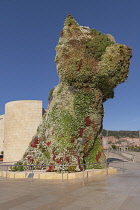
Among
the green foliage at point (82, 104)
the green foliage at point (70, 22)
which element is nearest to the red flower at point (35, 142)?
the green foliage at point (82, 104)

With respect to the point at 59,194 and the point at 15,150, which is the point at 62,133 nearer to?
the point at 59,194

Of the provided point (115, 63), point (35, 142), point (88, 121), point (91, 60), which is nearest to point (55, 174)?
point (35, 142)

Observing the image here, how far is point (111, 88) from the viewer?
1217cm

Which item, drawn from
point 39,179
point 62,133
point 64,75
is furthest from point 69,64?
point 39,179

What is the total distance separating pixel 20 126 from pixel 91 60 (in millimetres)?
19389

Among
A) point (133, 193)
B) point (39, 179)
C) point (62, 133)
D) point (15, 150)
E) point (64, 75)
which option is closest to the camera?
point (133, 193)

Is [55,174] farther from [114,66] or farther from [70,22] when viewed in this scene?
[70,22]

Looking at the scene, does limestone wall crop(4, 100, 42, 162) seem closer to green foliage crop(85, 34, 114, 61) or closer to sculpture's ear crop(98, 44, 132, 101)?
sculpture's ear crop(98, 44, 132, 101)

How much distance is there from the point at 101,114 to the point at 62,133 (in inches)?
115

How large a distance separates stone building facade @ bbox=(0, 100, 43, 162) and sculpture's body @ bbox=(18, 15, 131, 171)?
16138 mm

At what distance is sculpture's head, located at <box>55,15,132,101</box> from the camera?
11203 millimetres

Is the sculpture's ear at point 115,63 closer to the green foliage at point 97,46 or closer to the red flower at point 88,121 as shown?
the green foliage at point 97,46

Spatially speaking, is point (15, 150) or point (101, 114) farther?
point (15, 150)

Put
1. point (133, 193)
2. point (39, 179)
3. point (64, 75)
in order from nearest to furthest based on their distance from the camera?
point (133, 193) < point (39, 179) < point (64, 75)
